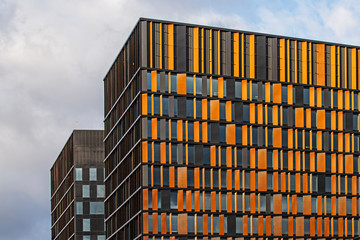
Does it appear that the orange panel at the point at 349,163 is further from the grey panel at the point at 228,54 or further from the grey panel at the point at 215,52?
the grey panel at the point at 215,52

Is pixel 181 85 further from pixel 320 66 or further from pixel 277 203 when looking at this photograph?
pixel 320 66

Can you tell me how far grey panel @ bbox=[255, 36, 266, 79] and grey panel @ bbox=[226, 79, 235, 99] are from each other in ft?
14.8

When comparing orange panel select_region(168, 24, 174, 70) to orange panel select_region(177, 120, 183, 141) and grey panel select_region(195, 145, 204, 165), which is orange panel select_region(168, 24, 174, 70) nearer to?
orange panel select_region(177, 120, 183, 141)

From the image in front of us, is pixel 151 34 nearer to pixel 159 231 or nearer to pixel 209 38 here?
pixel 209 38

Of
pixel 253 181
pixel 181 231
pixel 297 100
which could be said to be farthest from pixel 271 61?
pixel 181 231

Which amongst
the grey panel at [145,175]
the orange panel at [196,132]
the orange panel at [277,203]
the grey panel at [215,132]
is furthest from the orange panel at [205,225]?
the orange panel at [277,203]

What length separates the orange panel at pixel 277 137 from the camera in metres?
154

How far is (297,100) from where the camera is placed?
512 ft

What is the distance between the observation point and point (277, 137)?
504 ft

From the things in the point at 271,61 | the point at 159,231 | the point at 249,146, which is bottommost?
the point at 159,231

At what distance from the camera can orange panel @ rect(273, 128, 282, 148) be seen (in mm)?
153500

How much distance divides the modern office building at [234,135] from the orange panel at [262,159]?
0.48 ft

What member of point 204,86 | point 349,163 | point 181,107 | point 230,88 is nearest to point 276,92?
point 230,88

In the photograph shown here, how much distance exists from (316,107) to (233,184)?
18879 mm
